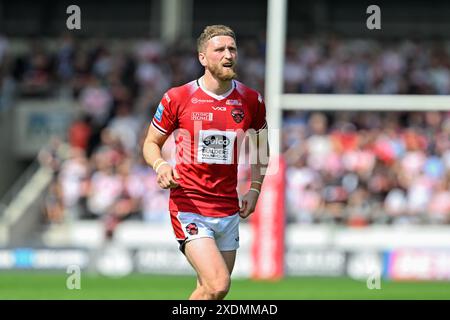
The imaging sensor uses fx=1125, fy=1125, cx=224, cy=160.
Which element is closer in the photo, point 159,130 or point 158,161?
point 158,161

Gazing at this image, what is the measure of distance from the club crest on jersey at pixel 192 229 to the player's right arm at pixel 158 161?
0.32 metres

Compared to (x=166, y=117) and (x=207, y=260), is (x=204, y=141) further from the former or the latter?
(x=207, y=260)

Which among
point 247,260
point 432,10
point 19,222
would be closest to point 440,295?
point 247,260

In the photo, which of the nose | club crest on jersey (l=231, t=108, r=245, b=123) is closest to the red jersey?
club crest on jersey (l=231, t=108, r=245, b=123)

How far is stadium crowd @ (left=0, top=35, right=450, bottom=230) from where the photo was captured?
1773cm

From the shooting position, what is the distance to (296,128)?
1914 centimetres

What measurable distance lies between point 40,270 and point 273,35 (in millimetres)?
4924

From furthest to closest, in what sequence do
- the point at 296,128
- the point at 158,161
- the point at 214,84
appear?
the point at 296,128 < the point at 214,84 < the point at 158,161

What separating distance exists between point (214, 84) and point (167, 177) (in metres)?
0.75

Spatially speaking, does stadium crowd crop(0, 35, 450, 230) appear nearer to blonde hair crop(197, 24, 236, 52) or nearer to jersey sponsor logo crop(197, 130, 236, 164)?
jersey sponsor logo crop(197, 130, 236, 164)

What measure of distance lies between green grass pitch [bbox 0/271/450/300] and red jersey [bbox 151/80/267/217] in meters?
4.62

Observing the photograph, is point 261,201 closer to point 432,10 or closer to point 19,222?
point 19,222

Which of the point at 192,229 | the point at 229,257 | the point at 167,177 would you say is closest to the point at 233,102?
the point at 167,177

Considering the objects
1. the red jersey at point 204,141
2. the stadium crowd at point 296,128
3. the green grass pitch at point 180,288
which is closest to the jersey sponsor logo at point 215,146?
the red jersey at point 204,141
